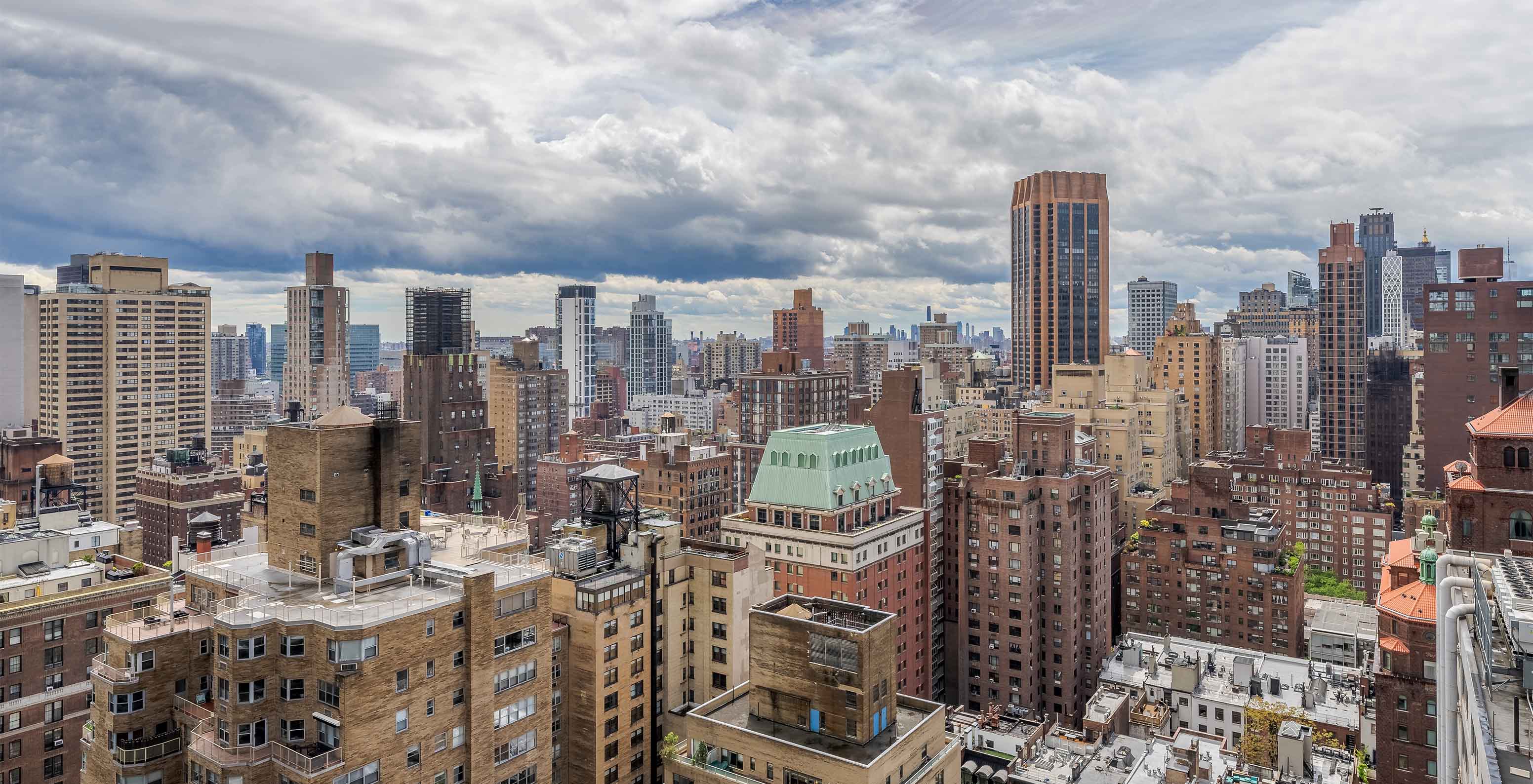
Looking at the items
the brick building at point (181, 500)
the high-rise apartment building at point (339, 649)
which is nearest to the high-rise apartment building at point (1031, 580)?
the high-rise apartment building at point (339, 649)

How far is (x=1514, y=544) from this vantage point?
170 ft

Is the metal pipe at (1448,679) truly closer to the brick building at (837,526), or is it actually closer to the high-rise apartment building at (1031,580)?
the brick building at (837,526)

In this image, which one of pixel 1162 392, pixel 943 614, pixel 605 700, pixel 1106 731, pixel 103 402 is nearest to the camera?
pixel 605 700

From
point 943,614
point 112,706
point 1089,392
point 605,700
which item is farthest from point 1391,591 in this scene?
point 1089,392

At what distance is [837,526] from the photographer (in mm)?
95562

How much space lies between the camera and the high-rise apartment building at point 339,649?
42.1 meters

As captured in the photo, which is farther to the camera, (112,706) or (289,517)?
(289,517)

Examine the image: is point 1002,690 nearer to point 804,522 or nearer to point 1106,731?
point 1106,731

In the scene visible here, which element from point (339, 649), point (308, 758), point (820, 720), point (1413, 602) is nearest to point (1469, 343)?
point (1413, 602)

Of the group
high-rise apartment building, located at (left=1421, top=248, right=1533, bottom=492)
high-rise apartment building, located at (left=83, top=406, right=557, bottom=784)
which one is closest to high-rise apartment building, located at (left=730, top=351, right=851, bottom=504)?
high-rise apartment building, located at (left=1421, top=248, right=1533, bottom=492)

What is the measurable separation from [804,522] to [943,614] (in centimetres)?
3320

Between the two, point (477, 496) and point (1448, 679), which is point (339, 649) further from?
point (477, 496)

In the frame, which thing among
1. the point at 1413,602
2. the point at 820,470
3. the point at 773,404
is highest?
the point at 773,404

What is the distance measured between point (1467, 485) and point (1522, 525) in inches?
131
